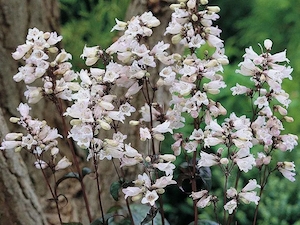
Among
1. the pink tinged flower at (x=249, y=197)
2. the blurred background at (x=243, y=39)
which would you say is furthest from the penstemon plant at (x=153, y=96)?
the blurred background at (x=243, y=39)

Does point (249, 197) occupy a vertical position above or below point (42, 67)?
below

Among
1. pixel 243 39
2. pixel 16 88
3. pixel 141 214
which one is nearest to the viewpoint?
pixel 141 214

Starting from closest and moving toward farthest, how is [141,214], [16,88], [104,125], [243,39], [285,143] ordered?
1. [104,125]
2. [285,143]
3. [141,214]
4. [16,88]
5. [243,39]

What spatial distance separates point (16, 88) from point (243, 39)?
2629 millimetres

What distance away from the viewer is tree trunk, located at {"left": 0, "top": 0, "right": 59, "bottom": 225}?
3.95ft

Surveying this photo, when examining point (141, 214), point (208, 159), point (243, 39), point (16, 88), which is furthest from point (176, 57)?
point (243, 39)

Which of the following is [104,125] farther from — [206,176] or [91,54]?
[206,176]

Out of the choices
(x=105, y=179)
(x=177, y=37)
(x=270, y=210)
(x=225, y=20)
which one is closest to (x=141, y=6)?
(x=105, y=179)

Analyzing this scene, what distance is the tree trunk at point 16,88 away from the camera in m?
1.20

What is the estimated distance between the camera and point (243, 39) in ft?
12.7

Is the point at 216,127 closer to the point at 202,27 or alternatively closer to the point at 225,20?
the point at 202,27

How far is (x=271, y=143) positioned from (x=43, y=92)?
394 mm

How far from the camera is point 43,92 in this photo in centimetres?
94

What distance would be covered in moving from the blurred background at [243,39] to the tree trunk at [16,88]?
322 millimetres
